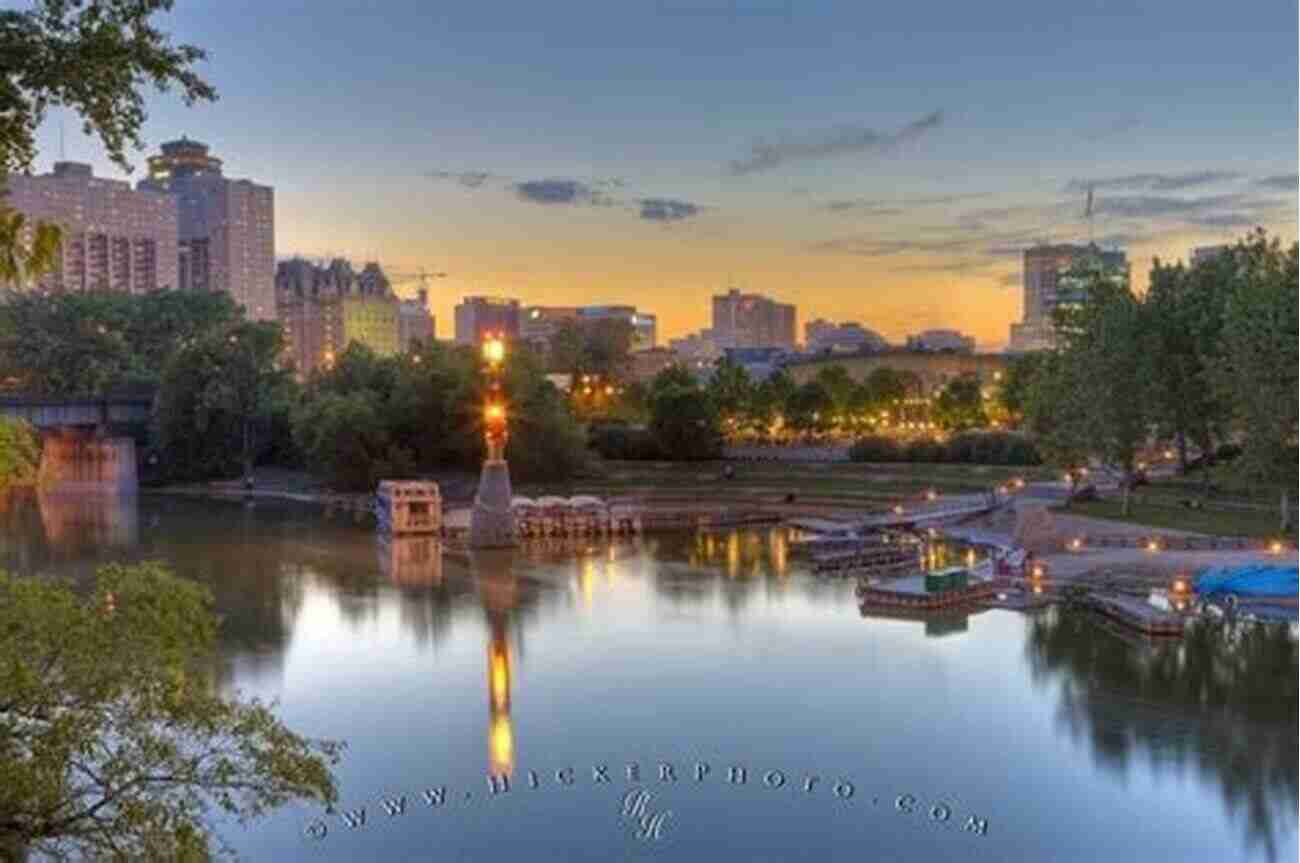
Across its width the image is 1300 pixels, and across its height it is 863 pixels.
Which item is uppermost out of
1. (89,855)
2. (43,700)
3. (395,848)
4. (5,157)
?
(5,157)

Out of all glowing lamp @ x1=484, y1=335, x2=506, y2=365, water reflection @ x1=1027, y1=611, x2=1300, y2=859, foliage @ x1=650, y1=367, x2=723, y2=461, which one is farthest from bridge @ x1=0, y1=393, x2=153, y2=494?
water reflection @ x1=1027, y1=611, x2=1300, y2=859

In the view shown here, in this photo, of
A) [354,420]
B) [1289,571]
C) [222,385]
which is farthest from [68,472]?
[1289,571]

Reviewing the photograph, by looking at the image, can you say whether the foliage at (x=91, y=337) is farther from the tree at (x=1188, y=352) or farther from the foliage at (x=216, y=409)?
the tree at (x=1188, y=352)

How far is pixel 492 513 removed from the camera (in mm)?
62406

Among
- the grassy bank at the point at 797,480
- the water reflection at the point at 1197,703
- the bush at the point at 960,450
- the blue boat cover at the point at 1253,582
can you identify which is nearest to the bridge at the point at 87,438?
the grassy bank at the point at 797,480

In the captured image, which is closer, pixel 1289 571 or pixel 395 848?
pixel 395 848

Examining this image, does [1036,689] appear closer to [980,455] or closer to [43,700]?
[43,700]

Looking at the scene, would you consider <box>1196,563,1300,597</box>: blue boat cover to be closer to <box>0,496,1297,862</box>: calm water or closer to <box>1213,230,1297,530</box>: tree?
<box>0,496,1297,862</box>: calm water

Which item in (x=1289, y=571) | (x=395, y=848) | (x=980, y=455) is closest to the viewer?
(x=395, y=848)

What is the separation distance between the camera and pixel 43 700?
9.63m

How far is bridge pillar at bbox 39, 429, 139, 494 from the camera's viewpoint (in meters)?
105

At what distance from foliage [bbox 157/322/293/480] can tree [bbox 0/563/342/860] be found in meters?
90.7

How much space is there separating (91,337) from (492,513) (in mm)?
75954

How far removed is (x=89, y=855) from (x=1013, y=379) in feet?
324
